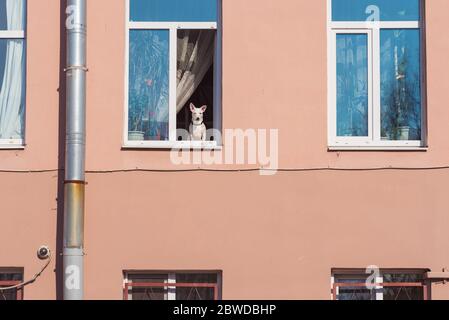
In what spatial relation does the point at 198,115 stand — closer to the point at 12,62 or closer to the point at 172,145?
the point at 172,145

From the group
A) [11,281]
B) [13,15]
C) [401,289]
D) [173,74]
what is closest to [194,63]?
[173,74]

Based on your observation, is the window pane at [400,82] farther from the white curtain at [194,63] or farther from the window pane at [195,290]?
the window pane at [195,290]

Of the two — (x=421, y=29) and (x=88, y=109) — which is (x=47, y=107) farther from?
(x=421, y=29)

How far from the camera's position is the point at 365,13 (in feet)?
35.4

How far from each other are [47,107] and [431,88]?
3.62 metres

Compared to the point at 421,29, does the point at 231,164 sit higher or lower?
lower

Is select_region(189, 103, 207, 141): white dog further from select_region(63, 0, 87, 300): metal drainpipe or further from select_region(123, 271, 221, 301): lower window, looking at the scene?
select_region(123, 271, 221, 301): lower window

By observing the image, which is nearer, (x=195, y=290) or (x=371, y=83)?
(x=195, y=290)

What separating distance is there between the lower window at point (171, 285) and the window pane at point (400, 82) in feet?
7.08

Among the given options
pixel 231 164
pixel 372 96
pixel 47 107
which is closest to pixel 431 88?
pixel 372 96

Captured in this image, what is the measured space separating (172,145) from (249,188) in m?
0.83

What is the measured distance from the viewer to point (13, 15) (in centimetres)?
1088

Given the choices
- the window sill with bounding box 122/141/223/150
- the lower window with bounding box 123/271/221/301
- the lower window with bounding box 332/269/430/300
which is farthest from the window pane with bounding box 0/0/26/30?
the lower window with bounding box 332/269/430/300

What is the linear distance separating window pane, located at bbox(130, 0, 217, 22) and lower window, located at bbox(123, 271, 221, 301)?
2462mm
